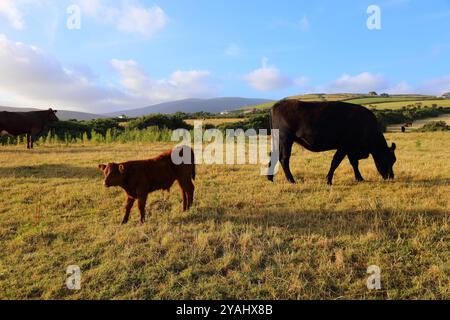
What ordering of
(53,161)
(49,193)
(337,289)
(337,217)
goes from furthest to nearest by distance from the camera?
(53,161)
(49,193)
(337,217)
(337,289)

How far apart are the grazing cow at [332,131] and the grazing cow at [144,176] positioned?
322 cm

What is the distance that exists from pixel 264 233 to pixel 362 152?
4684 millimetres

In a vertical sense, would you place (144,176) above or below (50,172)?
above

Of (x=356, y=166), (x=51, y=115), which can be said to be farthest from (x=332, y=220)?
(x=51, y=115)

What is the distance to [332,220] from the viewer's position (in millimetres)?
5871

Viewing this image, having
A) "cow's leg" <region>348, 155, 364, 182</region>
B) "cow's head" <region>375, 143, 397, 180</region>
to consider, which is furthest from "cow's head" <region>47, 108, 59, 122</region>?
"cow's head" <region>375, 143, 397, 180</region>

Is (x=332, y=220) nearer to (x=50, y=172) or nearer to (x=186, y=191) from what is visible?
(x=186, y=191)

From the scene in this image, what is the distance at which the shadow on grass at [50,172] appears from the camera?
10.2 metres

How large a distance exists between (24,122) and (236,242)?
15989 mm

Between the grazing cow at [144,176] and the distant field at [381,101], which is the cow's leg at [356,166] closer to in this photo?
the grazing cow at [144,176]
